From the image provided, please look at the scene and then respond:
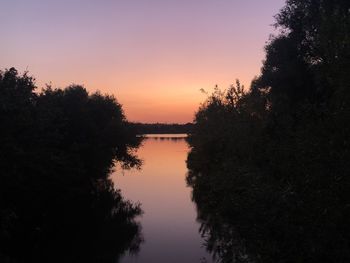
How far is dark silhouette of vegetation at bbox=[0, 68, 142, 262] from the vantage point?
2772 cm

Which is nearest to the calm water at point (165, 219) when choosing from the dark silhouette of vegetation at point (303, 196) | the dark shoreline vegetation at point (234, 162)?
the dark shoreline vegetation at point (234, 162)

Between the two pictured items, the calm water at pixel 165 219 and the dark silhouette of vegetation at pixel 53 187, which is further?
the calm water at pixel 165 219

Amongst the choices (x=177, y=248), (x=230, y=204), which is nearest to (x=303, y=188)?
(x=230, y=204)

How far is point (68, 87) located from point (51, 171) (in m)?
27.3

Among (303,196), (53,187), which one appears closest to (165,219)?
(53,187)

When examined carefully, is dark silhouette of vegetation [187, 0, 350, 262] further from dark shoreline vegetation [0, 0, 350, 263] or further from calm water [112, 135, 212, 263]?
calm water [112, 135, 212, 263]

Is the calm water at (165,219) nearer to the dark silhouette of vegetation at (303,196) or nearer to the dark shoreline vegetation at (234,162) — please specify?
the dark shoreline vegetation at (234,162)

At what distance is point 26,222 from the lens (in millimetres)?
35656

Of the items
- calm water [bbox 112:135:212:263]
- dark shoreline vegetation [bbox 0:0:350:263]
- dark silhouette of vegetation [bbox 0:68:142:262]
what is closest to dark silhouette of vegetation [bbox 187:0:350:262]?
dark shoreline vegetation [bbox 0:0:350:263]

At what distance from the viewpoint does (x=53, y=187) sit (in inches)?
1529

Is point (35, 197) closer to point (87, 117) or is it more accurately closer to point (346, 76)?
point (87, 117)

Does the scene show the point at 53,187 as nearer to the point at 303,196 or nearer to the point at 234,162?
the point at 234,162

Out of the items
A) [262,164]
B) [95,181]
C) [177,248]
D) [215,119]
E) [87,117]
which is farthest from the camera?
[95,181]

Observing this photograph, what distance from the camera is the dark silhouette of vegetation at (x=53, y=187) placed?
27719 millimetres
